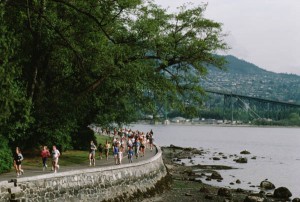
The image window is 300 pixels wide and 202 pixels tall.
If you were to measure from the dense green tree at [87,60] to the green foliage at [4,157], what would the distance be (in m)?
1.80

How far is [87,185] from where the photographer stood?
27656 mm

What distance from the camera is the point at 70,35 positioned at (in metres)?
33.8

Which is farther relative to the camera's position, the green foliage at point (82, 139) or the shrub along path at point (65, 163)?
the green foliage at point (82, 139)

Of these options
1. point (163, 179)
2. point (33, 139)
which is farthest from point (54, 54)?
point (163, 179)

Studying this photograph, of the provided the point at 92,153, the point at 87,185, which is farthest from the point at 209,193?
the point at 87,185

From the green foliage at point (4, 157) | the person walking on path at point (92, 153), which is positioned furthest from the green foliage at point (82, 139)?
the green foliage at point (4, 157)

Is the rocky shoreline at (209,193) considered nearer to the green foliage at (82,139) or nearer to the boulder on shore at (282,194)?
the boulder on shore at (282,194)

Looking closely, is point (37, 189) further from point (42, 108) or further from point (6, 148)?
point (42, 108)

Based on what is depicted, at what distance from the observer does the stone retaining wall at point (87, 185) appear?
23.4 m

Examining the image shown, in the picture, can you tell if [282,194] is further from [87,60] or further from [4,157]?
[4,157]

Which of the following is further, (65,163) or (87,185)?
(65,163)

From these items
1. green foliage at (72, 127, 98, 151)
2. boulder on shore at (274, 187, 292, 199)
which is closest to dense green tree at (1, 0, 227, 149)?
green foliage at (72, 127, 98, 151)

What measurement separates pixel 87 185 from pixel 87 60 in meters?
10.4

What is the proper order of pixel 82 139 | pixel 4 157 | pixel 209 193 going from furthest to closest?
pixel 82 139, pixel 209 193, pixel 4 157
